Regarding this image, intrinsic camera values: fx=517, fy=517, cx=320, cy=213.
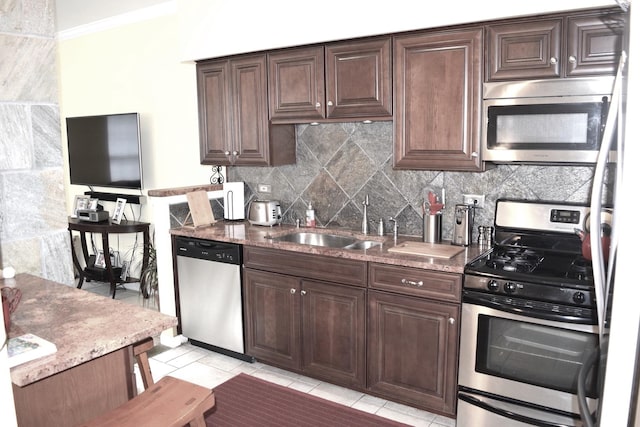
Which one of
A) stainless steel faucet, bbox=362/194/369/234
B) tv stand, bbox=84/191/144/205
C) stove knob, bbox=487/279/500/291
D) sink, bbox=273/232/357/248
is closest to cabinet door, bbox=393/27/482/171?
stainless steel faucet, bbox=362/194/369/234

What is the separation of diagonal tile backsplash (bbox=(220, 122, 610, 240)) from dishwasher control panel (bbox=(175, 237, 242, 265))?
19.9 inches

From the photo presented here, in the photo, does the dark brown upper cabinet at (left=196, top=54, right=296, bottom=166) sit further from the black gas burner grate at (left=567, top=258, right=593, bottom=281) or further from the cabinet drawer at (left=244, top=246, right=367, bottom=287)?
the black gas burner grate at (left=567, top=258, right=593, bottom=281)

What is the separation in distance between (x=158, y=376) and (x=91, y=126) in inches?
123

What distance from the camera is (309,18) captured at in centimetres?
332

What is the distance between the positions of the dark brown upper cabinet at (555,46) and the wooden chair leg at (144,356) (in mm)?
2166

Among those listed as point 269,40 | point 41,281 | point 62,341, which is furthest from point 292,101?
point 62,341

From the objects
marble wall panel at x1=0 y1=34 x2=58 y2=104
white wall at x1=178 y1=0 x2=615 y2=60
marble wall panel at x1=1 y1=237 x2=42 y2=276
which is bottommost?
marble wall panel at x1=1 y1=237 x2=42 y2=276

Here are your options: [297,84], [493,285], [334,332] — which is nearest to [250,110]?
[297,84]

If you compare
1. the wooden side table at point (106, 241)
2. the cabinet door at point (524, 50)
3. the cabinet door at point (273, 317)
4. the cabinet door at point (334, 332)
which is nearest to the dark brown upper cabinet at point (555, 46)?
the cabinet door at point (524, 50)

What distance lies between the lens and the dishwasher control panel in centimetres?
363

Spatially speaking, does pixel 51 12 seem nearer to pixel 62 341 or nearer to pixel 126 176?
pixel 62 341

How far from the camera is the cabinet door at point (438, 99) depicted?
2854 mm

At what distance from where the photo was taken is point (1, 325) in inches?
30.4

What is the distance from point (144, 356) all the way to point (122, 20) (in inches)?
164
